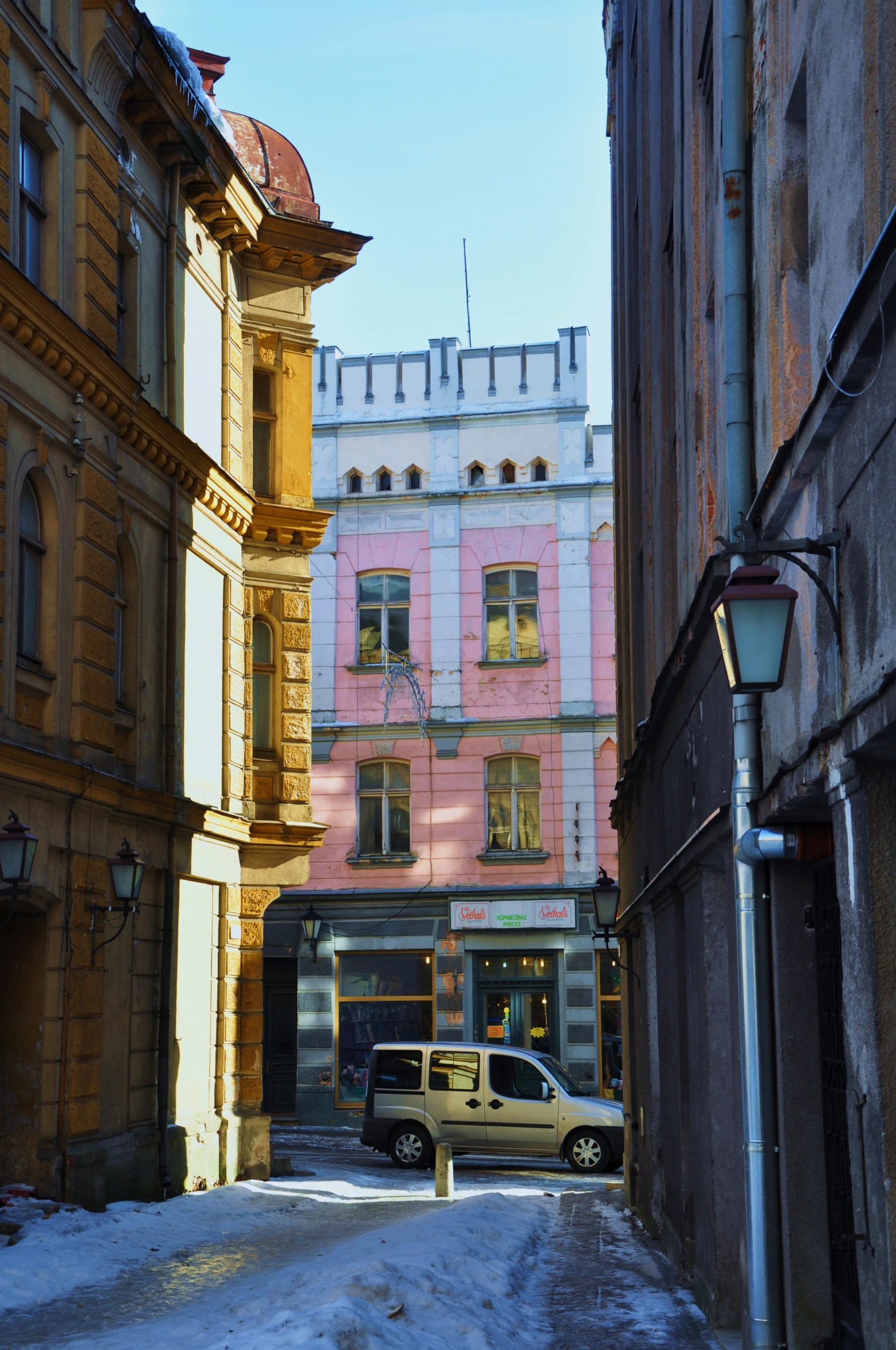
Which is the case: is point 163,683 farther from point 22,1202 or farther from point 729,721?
point 729,721

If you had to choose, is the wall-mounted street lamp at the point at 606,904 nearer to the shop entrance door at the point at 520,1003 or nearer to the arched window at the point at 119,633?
the arched window at the point at 119,633

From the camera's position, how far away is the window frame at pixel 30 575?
16188 millimetres

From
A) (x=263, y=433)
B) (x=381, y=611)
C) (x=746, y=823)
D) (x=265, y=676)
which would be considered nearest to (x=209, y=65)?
(x=263, y=433)

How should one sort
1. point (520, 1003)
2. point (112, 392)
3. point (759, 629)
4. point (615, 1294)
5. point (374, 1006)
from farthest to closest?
point (374, 1006) → point (520, 1003) → point (112, 392) → point (615, 1294) → point (759, 629)

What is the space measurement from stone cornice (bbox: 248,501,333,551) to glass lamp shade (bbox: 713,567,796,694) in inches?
681

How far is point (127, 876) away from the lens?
17000 millimetres

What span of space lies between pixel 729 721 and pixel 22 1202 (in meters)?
9.41

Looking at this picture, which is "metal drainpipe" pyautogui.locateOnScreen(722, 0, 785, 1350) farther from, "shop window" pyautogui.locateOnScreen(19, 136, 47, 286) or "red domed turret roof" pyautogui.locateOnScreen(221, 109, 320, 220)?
"red domed turret roof" pyautogui.locateOnScreen(221, 109, 320, 220)

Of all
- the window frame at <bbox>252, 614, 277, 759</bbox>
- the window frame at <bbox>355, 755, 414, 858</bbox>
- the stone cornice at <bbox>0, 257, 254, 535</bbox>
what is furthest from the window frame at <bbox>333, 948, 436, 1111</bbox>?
the stone cornice at <bbox>0, 257, 254, 535</bbox>

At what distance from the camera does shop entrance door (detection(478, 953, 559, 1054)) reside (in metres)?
33.6

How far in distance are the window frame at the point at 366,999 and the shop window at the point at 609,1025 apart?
137 inches

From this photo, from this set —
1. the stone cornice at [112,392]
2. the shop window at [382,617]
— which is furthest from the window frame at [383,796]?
the stone cornice at [112,392]

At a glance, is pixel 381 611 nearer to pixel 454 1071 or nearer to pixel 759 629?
pixel 454 1071

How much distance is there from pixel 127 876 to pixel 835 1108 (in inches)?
423
